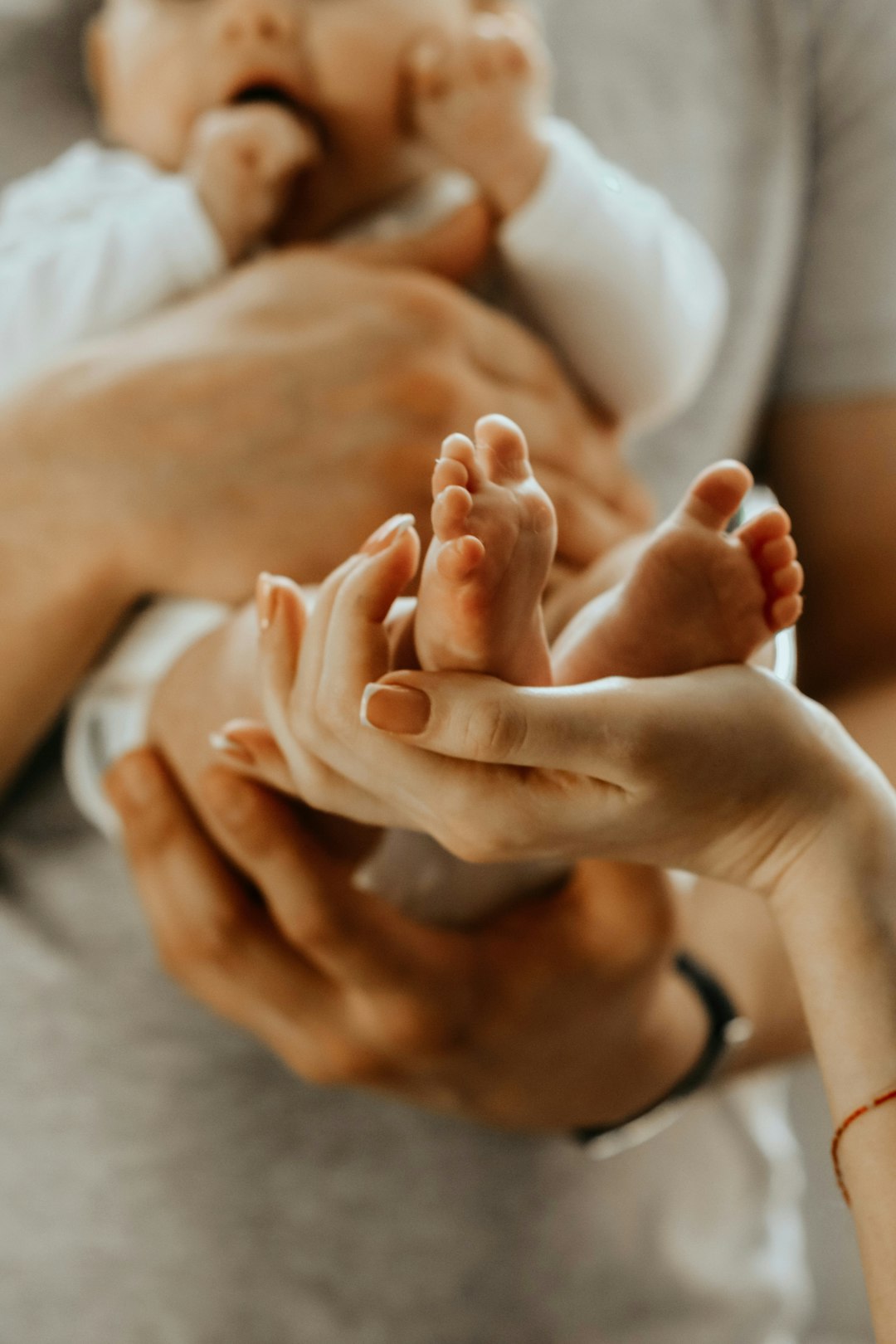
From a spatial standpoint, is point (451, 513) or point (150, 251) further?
point (150, 251)

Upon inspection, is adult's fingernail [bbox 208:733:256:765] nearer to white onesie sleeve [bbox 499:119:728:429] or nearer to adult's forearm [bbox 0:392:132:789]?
adult's forearm [bbox 0:392:132:789]

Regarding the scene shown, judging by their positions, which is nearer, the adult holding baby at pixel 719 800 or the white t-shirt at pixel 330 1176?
the adult holding baby at pixel 719 800

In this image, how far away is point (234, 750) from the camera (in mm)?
351

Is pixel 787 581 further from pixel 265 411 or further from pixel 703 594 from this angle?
pixel 265 411

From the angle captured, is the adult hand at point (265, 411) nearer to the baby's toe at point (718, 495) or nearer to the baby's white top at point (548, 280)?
the baby's white top at point (548, 280)

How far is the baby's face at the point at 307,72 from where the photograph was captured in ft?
1.89

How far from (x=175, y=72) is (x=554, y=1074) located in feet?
1.91

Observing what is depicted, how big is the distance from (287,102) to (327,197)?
55 mm

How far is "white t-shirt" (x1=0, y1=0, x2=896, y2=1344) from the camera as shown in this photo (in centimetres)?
53

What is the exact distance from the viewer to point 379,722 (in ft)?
0.72

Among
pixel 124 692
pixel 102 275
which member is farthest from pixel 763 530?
pixel 102 275

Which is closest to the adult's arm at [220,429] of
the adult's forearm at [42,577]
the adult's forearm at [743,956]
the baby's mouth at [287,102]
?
the adult's forearm at [42,577]

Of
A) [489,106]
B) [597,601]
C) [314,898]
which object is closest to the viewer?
[597,601]

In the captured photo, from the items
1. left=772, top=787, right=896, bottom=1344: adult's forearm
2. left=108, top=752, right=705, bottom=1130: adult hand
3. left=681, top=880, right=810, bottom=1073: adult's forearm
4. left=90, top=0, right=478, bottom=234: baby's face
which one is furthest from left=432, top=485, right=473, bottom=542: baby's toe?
left=90, top=0, right=478, bottom=234: baby's face
